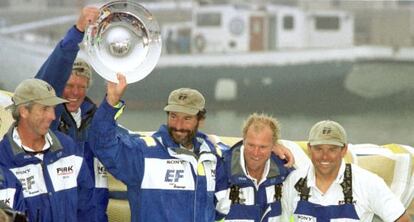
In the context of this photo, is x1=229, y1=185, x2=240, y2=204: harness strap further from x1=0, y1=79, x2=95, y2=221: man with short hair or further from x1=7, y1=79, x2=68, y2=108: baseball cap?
x1=7, y1=79, x2=68, y2=108: baseball cap

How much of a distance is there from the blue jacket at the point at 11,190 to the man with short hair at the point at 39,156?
0.09 ft

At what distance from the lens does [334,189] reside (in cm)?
458

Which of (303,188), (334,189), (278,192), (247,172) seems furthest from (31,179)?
(334,189)

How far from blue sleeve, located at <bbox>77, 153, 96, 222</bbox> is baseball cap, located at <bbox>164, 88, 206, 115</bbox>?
19.8 inches

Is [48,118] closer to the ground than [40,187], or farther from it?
farther from it

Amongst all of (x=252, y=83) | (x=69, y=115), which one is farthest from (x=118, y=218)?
(x=252, y=83)

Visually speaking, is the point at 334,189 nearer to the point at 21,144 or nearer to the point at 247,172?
the point at 247,172

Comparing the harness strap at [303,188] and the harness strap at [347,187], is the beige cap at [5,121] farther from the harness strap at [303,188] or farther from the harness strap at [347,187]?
the harness strap at [347,187]

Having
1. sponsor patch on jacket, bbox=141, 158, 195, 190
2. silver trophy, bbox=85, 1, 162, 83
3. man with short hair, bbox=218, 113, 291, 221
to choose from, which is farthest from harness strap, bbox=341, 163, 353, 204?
silver trophy, bbox=85, 1, 162, 83

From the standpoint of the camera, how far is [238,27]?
102 feet

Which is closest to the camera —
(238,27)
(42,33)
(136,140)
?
(136,140)

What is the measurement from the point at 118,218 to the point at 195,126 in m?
1.03

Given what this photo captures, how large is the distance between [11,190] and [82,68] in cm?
96

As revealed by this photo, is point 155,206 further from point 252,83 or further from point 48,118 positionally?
point 252,83
